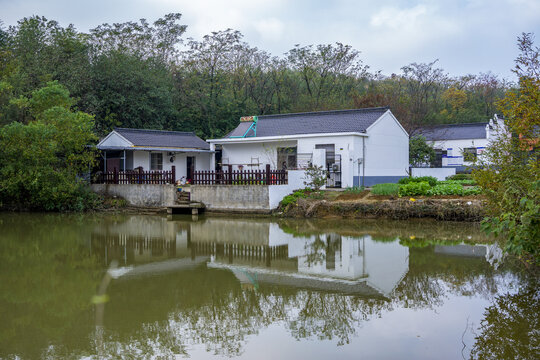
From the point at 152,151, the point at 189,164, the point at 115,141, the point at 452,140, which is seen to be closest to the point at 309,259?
the point at 152,151

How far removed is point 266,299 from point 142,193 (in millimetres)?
15880

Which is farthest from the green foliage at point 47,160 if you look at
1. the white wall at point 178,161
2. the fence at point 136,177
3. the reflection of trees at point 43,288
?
the reflection of trees at point 43,288

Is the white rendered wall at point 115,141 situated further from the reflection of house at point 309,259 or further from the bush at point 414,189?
the bush at point 414,189

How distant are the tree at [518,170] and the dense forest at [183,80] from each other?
1999cm

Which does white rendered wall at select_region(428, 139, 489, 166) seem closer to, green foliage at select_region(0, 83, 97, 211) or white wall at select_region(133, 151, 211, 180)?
white wall at select_region(133, 151, 211, 180)

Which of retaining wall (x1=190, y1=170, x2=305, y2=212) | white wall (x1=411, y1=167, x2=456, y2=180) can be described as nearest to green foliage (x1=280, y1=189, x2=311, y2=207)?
retaining wall (x1=190, y1=170, x2=305, y2=212)

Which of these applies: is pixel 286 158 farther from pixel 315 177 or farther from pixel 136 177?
pixel 136 177

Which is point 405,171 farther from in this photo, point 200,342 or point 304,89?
point 200,342

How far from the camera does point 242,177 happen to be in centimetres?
2083

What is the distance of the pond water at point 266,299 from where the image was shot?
18.3ft

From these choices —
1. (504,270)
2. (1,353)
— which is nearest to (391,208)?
(504,270)

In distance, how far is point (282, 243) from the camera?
42.4 feet

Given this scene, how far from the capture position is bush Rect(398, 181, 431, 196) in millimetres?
17953

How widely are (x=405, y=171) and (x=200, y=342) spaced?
21863 millimetres
